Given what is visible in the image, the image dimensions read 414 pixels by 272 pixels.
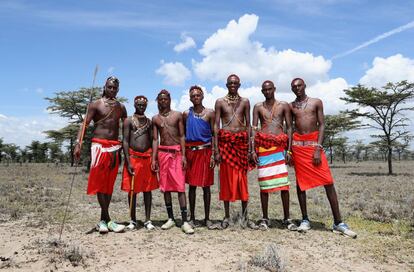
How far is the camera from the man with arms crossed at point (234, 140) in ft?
18.0

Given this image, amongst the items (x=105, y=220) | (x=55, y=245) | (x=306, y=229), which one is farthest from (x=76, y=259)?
(x=306, y=229)

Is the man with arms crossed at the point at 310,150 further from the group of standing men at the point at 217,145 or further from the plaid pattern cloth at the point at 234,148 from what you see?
the plaid pattern cloth at the point at 234,148

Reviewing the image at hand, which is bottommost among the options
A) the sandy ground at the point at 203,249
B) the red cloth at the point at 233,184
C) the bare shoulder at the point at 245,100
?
the sandy ground at the point at 203,249

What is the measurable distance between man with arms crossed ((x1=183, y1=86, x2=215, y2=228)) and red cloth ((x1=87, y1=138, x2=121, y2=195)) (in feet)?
3.85

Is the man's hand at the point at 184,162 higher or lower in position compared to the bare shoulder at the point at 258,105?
lower

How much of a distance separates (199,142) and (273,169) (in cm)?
123

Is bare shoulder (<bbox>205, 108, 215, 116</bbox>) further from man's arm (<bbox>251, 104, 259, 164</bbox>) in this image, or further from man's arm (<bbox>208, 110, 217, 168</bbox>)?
man's arm (<bbox>251, 104, 259, 164</bbox>)

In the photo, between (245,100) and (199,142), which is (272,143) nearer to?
(245,100)

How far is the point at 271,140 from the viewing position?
17.8ft

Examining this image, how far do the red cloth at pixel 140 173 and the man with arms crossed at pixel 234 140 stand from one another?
1.11 metres

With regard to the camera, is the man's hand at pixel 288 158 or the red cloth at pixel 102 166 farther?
the man's hand at pixel 288 158

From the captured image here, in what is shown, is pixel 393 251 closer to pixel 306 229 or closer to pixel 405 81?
pixel 306 229

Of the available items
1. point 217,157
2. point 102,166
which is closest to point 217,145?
point 217,157

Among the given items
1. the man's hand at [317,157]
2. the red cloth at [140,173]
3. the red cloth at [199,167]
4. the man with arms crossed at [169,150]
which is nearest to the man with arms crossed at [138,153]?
the red cloth at [140,173]
